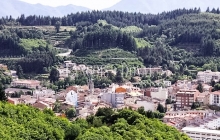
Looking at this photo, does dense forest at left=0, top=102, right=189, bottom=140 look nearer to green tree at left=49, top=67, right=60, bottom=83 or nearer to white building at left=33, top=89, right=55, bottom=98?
white building at left=33, top=89, right=55, bottom=98

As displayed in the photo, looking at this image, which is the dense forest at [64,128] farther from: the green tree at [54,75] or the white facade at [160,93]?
the green tree at [54,75]

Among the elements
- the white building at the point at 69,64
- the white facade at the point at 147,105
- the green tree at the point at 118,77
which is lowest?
the white facade at the point at 147,105

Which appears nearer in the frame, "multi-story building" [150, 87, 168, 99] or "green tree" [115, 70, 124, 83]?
"multi-story building" [150, 87, 168, 99]

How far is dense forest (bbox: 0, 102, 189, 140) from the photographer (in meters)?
10.5

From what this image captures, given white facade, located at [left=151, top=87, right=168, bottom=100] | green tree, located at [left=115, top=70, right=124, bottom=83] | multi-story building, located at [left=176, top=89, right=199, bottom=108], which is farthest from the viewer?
green tree, located at [left=115, top=70, right=124, bottom=83]

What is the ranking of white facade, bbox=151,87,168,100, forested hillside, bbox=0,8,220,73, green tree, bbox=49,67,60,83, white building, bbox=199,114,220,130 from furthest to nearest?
forested hillside, bbox=0,8,220,73, green tree, bbox=49,67,60,83, white facade, bbox=151,87,168,100, white building, bbox=199,114,220,130

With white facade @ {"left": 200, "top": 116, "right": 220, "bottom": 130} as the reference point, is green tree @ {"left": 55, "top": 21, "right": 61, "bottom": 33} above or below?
above

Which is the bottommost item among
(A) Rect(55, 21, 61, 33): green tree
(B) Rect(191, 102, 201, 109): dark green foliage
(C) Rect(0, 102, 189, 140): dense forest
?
(B) Rect(191, 102, 201, 109): dark green foliage

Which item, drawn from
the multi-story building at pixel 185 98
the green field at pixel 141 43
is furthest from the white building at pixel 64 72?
the multi-story building at pixel 185 98

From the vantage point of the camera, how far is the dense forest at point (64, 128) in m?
10.5

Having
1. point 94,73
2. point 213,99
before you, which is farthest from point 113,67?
point 213,99

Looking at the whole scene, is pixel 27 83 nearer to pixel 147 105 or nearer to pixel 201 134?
pixel 147 105

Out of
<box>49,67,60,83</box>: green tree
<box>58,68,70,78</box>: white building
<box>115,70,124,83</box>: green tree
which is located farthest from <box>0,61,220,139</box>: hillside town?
<box>115,70,124,83</box>: green tree

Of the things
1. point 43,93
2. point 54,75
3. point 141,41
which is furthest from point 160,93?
point 141,41
